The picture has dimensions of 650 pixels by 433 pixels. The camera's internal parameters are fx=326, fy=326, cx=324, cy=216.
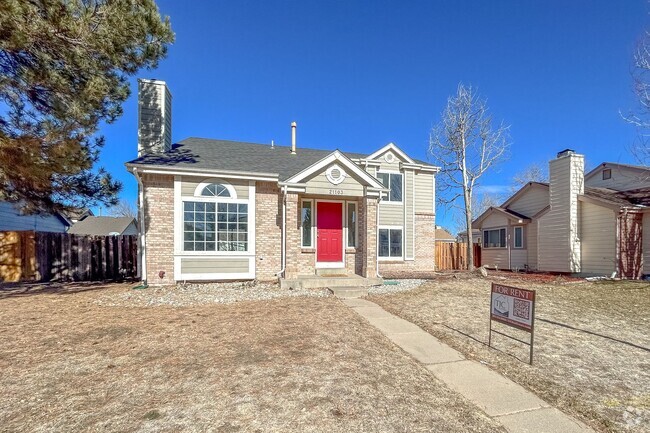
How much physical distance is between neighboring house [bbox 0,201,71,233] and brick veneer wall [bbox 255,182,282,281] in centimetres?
767

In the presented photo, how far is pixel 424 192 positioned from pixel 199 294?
1149cm

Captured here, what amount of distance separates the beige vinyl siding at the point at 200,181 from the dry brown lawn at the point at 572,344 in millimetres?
5573

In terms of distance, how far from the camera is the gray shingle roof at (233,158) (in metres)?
10.5

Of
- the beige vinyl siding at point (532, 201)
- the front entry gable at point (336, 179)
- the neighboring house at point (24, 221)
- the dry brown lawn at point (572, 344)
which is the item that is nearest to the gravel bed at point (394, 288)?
the dry brown lawn at point (572, 344)

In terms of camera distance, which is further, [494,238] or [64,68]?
[494,238]

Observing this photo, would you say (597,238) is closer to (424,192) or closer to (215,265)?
(424,192)

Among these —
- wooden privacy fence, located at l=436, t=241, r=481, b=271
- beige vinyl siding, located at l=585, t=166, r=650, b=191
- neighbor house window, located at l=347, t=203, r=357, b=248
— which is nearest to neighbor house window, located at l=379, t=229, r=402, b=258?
neighbor house window, located at l=347, t=203, r=357, b=248

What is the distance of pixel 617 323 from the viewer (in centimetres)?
679

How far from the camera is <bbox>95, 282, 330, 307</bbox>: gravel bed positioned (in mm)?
7930

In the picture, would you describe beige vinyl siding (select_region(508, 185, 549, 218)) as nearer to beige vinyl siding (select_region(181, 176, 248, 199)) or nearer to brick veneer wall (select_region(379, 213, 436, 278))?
brick veneer wall (select_region(379, 213, 436, 278))

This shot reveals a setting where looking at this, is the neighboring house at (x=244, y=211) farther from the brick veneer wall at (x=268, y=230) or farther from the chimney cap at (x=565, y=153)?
the chimney cap at (x=565, y=153)

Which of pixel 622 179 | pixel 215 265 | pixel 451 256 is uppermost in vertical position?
pixel 622 179

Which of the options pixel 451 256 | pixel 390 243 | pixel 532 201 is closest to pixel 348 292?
pixel 390 243

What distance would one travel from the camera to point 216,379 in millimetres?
3682
